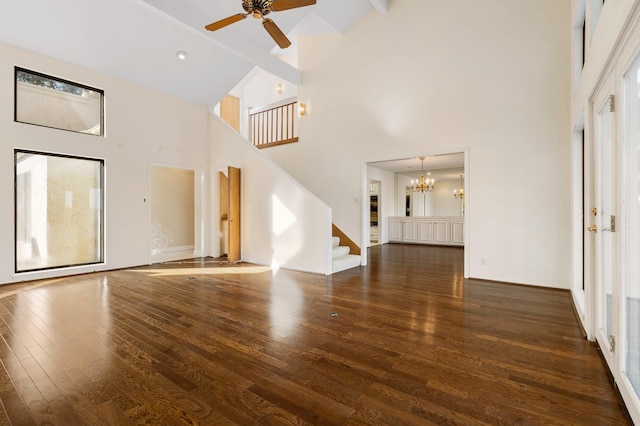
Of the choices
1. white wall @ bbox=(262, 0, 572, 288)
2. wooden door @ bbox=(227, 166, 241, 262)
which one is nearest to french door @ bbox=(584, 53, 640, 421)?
white wall @ bbox=(262, 0, 572, 288)

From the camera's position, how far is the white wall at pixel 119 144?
4645 millimetres

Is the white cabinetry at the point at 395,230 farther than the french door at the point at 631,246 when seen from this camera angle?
Yes

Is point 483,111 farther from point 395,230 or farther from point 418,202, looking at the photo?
point 418,202

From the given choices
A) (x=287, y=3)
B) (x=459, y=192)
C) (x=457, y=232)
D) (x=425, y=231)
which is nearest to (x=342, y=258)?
(x=287, y=3)

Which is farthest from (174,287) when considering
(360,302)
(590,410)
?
(590,410)

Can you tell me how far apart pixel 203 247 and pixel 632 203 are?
749cm

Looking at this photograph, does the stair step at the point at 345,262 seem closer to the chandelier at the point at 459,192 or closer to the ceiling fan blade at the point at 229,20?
the ceiling fan blade at the point at 229,20

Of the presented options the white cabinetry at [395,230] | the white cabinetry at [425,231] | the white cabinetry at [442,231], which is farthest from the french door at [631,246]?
the white cabinetry at [395,230]

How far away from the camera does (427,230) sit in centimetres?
973

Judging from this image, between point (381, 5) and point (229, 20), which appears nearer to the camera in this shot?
point (229, 20)

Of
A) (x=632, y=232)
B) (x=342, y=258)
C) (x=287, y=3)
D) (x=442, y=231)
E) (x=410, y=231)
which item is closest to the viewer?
(x=632, y=232)

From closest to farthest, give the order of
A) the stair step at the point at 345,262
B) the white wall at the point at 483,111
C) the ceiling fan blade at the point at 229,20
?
the ceiling fan blade at the point at 229,20, the white wall at the point at 483,111, the stair step at the point at 345,262

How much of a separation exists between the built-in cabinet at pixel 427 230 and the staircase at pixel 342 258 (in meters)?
4.07

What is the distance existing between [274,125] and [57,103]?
15.6 ft
